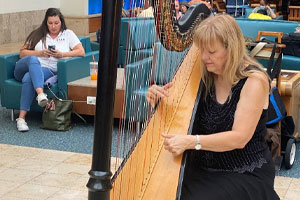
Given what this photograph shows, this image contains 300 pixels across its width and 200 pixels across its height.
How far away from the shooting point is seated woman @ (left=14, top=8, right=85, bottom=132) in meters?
5.85

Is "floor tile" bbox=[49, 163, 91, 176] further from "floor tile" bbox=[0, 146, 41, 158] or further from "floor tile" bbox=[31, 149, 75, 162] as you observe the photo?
"floor tile" bbox=[0, 146, 41, 158]

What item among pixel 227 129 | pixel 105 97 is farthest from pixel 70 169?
pixel 105 97

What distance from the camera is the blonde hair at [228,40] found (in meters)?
2.41

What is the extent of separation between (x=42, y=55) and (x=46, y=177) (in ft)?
6.84

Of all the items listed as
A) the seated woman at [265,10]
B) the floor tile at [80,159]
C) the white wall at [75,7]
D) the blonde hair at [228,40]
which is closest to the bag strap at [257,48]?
the floor tile at [80,159]

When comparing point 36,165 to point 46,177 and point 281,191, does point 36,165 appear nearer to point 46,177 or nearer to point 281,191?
point 46,177

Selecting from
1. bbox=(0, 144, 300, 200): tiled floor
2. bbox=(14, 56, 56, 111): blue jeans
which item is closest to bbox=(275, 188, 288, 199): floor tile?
bbox=(0, 144, 300, 200): tiled floor

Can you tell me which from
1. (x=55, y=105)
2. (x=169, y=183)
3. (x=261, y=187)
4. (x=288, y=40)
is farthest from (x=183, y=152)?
(x=288, y=40)

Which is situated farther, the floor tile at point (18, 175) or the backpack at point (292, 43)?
the backpack at point (292, 43)

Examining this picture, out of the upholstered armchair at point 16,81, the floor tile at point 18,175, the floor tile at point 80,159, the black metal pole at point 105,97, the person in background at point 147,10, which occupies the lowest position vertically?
the floor tile at point 18,175

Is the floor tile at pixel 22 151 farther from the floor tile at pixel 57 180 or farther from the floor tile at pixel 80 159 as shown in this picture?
the floor tile at pixel 57 180

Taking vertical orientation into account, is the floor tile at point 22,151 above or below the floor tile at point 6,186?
above

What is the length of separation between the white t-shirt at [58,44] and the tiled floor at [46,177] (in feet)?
4.21

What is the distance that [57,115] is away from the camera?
5.72 meters
